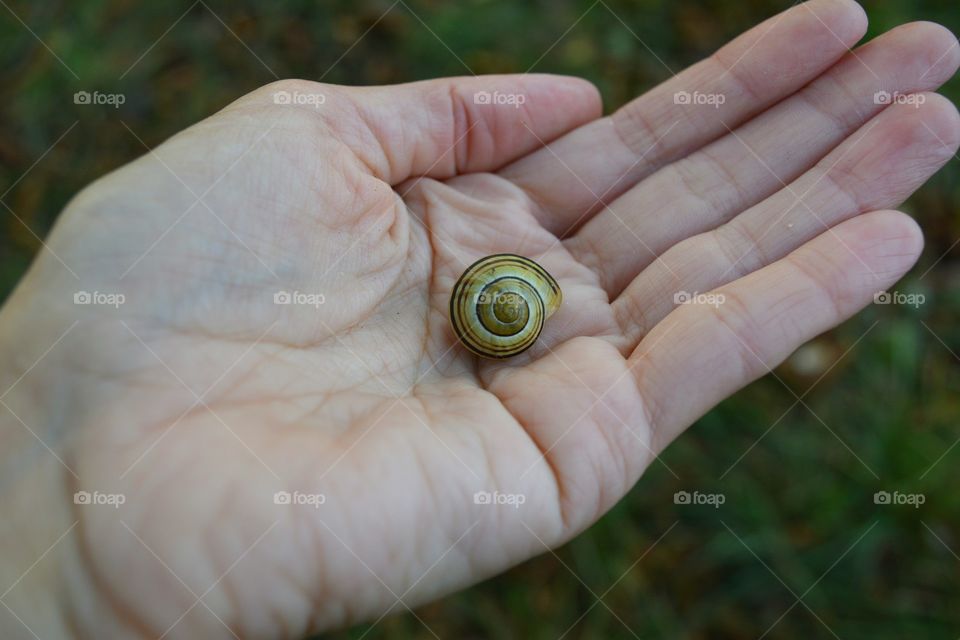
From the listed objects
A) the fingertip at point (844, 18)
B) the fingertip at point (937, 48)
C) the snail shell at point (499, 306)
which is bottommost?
the snail shell at point (499, 306)

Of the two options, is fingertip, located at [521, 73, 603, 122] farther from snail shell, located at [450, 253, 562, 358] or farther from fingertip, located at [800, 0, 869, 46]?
fingertip, located at [800, 0, 869, 46]

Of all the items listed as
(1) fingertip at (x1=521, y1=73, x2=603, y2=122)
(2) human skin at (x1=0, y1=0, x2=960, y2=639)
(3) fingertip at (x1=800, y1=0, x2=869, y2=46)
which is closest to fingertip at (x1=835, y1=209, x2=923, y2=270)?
(2) human skin at (x1=0, y1=0, x2=960, y2=639)

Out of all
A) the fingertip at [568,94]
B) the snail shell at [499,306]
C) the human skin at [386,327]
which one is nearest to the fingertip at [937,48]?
the human skin at [386,327]

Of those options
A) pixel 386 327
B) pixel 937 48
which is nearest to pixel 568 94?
pixel 386 327

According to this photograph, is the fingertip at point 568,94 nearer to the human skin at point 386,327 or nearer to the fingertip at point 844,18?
the human skin at point 386,327

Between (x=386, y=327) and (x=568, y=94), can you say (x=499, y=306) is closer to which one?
(x=386, y=327)

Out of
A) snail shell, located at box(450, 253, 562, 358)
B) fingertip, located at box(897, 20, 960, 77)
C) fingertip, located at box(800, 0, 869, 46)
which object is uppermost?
fingertip, located at box(800, 0, 869, 46)
